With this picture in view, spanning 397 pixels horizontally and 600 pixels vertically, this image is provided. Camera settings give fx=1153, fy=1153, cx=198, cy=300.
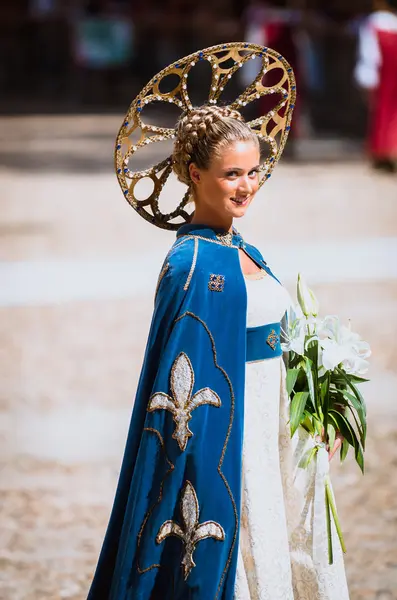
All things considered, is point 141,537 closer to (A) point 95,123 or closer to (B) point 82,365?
(B) point 82,365

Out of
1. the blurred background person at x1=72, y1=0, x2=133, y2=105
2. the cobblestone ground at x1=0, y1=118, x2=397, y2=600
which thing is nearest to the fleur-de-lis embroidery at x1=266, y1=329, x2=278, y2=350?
the cobblestone ground at x1=0, y1=118, x2=397, y2=600

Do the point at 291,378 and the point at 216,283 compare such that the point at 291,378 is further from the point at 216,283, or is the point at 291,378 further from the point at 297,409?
the point at 216,283

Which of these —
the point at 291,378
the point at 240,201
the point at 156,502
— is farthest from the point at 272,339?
the point at 156,502

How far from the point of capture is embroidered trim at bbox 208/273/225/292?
114 inches

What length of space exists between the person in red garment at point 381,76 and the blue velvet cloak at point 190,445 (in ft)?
39.5

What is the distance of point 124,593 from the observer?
294cm

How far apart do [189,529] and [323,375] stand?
68 cm

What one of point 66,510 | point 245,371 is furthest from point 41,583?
point 245,371

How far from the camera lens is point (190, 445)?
285cm

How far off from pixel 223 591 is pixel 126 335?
4.85m

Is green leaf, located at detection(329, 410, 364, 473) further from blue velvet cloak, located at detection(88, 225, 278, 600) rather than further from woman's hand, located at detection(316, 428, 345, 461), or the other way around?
blue velvet cloak, located at detection(88, 225, 278, 600)

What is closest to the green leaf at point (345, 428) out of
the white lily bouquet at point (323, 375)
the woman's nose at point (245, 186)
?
the white lily bouquet at point (323, 375)

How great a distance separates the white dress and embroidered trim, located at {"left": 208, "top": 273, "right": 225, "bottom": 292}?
4.9 inches

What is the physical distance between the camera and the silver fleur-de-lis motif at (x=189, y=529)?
2.87 meters
